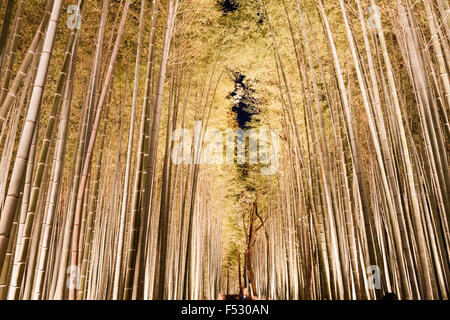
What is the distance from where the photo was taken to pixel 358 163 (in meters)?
2.29

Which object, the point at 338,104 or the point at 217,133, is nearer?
the point at 338,104

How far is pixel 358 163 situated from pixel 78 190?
226cm

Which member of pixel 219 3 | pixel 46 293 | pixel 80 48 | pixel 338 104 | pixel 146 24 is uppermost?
pixel 219 3

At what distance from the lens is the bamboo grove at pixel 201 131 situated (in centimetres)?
197

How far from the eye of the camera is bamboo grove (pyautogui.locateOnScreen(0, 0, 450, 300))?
1.97 metres

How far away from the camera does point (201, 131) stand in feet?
16.1

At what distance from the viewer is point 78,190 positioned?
2287mm

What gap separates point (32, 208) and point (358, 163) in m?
2.27

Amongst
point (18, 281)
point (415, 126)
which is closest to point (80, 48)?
point (18, 281)

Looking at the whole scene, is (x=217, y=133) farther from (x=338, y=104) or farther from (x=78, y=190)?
(x=78, y=190)
